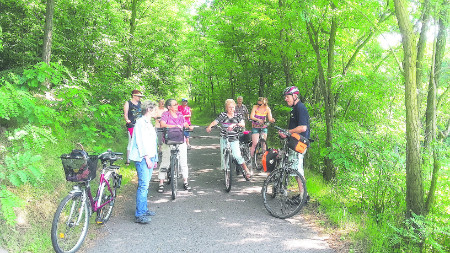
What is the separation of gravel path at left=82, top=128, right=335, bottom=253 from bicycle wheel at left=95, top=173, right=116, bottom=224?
14 centimetres

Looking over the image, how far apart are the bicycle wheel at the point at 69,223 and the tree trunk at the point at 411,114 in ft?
14.6

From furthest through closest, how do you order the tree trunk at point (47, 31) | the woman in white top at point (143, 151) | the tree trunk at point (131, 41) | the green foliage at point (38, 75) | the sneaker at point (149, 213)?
the tree trunk at point (131, 41) → the tree trunk at point (47, 31) → the green foliage at point (38, 75) → the sneaker at point (149, 213) → the woman in white top at point (143, 151)

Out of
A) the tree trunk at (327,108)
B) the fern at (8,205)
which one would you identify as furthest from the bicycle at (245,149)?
the fern at (8,205)

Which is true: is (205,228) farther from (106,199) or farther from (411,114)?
(411,114)

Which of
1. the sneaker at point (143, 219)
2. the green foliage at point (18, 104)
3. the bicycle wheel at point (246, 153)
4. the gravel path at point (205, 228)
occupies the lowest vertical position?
the gravel path at point (205, 228)

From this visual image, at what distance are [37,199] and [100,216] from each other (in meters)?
1.08

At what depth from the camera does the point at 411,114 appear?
3963 millimetres

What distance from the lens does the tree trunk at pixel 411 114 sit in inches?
153

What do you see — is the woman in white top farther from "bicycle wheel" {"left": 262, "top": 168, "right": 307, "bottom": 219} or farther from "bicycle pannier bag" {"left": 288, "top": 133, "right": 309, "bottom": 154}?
"bicycle pannier bag" {"left": 288, "top": 133, "right": 309, "bottom": 154}

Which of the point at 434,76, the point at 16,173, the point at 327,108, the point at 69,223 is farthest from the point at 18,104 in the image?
the point at 434,76

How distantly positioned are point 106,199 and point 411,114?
15.6 feet

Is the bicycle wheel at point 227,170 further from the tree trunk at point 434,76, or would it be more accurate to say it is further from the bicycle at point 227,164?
the tree trunk at point 434,76

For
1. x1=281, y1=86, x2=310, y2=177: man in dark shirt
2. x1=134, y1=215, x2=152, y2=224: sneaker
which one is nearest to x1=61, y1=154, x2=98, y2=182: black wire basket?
x1=134, y1=215, x2=152, y2=224: sneaker

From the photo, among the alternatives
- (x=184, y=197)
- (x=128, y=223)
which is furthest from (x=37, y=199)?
(x=184, y=197)
